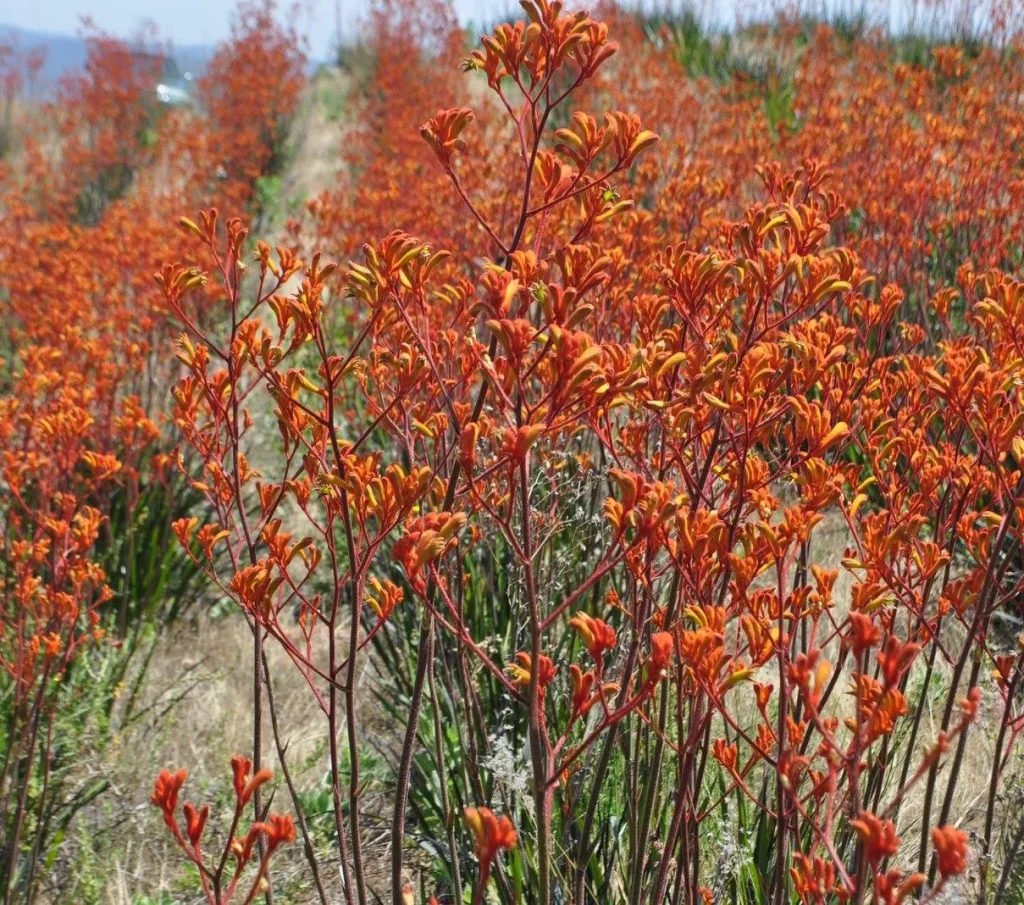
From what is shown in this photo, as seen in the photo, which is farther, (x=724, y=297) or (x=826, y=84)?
(x=826, y=84)

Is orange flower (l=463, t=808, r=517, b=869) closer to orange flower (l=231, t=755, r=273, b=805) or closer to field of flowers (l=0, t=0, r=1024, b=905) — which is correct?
field of flowers (l=0, t=0, r=1024, b=905)

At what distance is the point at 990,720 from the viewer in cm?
309

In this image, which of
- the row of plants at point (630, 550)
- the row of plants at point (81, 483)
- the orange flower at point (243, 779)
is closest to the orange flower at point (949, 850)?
the row of plants at point (630, 550)

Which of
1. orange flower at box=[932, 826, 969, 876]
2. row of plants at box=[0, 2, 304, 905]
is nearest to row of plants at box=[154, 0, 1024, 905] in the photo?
orange flower at box=[932, 826, 969, 876]

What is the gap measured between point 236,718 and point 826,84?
20.8ft

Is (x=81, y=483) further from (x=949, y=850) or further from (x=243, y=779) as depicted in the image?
(x=949, y=850)

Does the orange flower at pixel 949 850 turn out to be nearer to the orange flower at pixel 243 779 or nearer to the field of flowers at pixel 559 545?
the field of flowers at pixel 559 545

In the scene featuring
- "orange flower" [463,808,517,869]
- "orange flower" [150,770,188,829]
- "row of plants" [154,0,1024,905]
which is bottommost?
"orange flower" [463,808,517,869]

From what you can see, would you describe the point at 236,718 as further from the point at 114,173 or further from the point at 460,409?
the point at 114,173

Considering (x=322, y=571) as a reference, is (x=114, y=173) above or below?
above

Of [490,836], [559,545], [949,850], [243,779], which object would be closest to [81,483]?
[559,545]

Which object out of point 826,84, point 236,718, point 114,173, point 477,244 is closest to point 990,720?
point 236,718

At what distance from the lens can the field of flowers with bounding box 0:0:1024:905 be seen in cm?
138

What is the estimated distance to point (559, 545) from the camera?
3.49m
